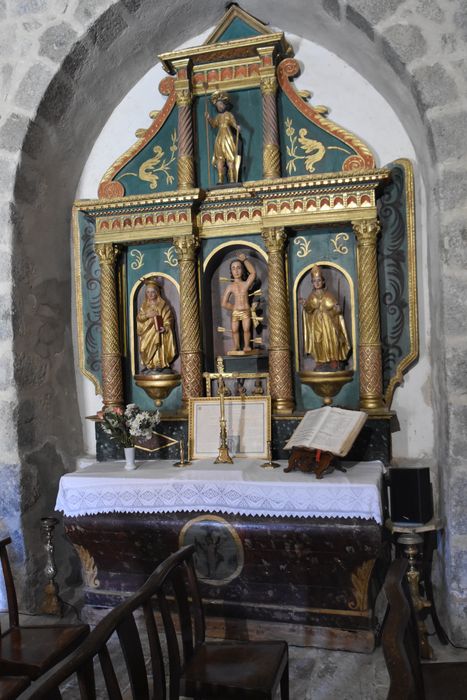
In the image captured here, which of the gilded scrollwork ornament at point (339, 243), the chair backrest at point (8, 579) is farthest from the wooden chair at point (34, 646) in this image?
the gilded scrollwork ornament at point (339, 243)

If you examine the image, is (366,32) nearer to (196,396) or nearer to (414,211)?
(414,211)

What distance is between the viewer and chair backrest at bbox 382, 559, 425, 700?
1582 millimetres

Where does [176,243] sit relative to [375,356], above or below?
above

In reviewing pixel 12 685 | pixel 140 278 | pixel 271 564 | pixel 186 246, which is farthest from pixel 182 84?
pixel 12 685

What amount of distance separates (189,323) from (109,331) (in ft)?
2.15

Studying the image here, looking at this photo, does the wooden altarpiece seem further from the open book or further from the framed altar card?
the open book

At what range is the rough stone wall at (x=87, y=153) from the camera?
3584mm

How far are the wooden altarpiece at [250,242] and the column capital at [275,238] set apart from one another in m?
0.01

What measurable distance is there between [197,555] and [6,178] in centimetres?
289

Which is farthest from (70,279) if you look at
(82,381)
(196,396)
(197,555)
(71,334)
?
(197,555)

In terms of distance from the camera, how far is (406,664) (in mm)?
1594

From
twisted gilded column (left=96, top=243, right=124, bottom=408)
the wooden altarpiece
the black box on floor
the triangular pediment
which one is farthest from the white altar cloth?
the triangular pediment

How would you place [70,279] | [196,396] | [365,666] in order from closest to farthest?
1. [365,666]
2. [196,396]
3. [70,279]

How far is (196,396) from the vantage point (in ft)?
14.9
